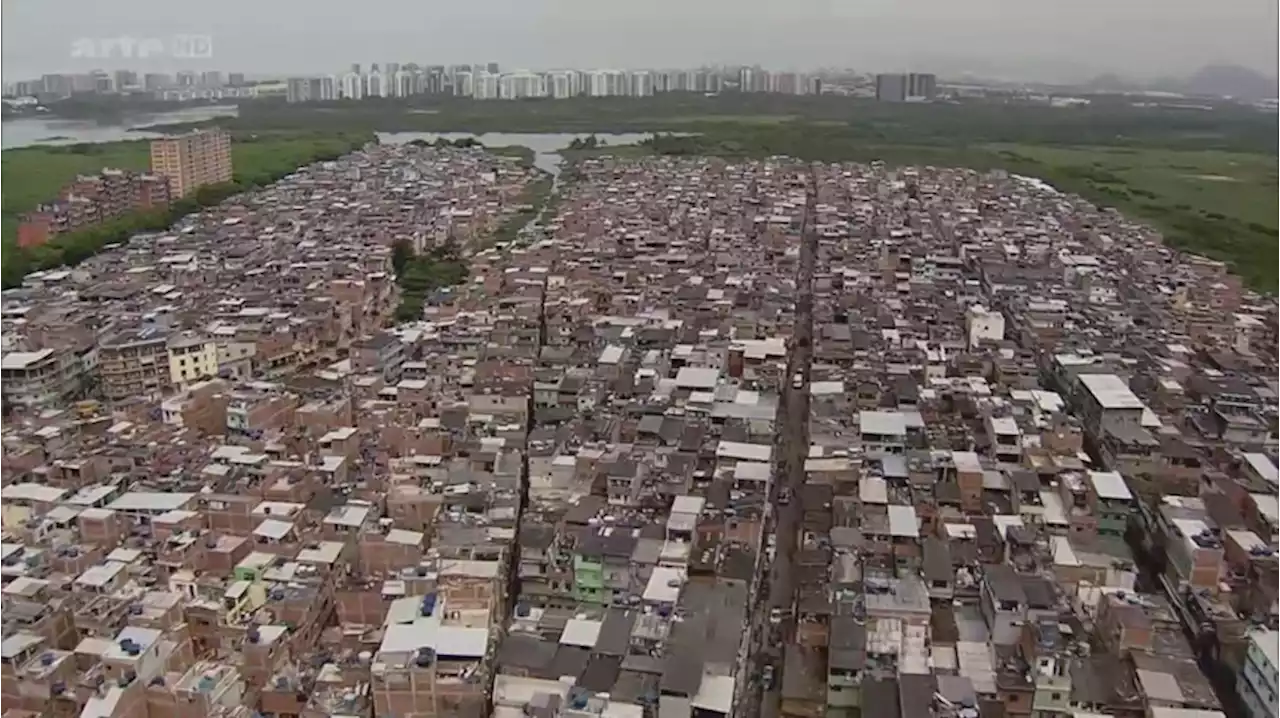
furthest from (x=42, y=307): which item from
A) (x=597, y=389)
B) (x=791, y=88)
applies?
(x=791, y=88)

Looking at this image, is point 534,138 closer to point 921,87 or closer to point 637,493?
point 921,87

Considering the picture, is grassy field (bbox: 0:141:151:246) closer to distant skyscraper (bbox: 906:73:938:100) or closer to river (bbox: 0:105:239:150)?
river (bbox: 0:105:239:150)

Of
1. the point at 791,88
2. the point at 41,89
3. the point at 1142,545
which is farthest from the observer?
the point at 791,88

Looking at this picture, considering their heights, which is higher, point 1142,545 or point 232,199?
point 232,199

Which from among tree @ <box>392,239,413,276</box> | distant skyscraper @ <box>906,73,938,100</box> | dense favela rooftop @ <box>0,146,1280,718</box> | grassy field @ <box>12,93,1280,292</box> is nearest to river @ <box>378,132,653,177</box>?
grassy field @ <box>12,93,1280,292</box>

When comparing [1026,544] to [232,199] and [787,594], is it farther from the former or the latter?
[232,199]

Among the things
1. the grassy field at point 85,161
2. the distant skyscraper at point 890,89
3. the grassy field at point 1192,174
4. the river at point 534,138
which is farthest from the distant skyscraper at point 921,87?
the grassy field at point 85,161
